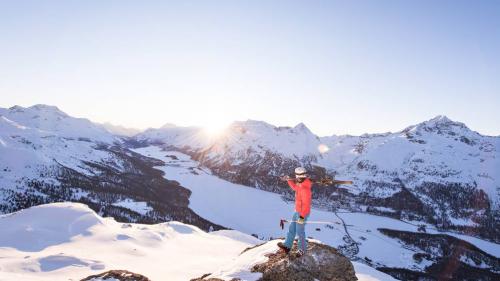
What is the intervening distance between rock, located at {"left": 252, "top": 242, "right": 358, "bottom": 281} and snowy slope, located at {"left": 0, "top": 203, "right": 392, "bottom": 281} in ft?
3.62

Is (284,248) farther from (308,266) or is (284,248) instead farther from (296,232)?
(308,266)

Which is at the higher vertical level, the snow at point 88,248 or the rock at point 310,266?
the rock at point 310,266

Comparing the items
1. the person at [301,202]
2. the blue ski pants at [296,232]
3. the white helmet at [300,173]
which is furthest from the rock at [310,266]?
the white helmet at [300,173]

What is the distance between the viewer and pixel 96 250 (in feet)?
172

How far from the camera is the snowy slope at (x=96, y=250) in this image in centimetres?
3962

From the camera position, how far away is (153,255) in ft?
183

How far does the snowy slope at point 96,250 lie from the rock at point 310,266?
1105mm

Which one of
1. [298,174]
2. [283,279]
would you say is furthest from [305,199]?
[283,279]

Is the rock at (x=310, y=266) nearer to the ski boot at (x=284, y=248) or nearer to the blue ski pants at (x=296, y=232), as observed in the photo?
the ski boot at (x=284, y=248)

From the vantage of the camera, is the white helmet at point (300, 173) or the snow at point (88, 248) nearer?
the white helmet at point (300, 173)

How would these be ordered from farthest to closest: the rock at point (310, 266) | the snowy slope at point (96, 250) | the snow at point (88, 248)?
the snow at point (88, 248) < the snowy slope at point (96, 250) < the rock at point (310, 266)

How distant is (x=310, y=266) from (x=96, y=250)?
129 ft

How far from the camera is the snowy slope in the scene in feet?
130

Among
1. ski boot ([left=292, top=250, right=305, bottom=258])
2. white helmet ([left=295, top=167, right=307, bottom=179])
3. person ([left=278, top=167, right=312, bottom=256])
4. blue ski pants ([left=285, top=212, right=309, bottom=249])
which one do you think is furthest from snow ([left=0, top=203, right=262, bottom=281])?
white helmet ([left=295, top=167, right=307, bottom=179])
